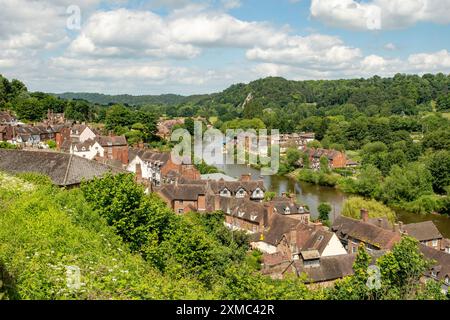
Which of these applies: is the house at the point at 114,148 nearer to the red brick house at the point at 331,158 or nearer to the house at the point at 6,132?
the house at the point at 6,132

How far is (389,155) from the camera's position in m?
66.4

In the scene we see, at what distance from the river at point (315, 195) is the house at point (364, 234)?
892 cm

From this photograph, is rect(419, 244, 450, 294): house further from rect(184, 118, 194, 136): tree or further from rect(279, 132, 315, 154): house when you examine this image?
rect(184, 118, 194, 136): tree

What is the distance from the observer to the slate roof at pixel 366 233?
30548mm

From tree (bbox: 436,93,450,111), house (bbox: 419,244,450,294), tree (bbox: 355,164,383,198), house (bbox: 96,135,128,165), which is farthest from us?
tree (bbox: 436,93,450,111)

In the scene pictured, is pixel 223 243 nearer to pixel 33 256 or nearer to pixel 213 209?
pixel 213 209

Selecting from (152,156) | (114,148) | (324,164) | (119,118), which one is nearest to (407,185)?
(324,164)

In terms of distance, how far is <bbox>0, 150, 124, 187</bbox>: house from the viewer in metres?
24.7

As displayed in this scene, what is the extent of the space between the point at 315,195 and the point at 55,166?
38186mm

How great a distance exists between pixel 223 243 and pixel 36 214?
16890 millimetres

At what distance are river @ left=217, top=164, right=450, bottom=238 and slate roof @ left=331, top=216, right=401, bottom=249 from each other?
8.93m

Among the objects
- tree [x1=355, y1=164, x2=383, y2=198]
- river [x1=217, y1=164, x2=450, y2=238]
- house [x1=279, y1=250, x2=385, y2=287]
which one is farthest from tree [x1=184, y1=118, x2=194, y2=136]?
house [x1=279, y1=250, x2=385, y2=287]

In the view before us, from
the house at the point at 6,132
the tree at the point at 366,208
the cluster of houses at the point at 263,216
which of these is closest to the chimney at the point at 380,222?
the cluster of houses at the point at 263,216

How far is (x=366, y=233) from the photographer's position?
3259cm
